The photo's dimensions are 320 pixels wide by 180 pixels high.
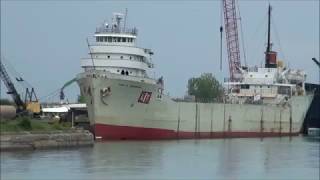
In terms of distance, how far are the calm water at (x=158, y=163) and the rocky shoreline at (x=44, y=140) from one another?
109 cm

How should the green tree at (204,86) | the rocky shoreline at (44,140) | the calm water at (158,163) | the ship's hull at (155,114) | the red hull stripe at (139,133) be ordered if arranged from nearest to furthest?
the calm water at (158,163) < the rocky shoreline at (44,140) < the red hull stripe at (139,133) < the ship's hull at (155,114) < the green tree at (204,86)

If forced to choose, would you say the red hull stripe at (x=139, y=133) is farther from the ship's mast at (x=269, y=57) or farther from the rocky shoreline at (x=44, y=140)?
the ship's mast at (x=269, y=57)

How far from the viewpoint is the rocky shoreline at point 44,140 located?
44.4 m

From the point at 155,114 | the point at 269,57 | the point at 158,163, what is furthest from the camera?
the point at 269,57

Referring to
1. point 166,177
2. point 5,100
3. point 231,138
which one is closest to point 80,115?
point 5,100

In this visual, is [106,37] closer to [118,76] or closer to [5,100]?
[118,76]

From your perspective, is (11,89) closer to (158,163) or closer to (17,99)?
(17,99)

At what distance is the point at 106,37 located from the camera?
212ft

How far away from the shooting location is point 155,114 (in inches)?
2517

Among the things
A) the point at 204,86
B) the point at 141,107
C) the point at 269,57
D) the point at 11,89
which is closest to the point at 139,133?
the point at 141,107

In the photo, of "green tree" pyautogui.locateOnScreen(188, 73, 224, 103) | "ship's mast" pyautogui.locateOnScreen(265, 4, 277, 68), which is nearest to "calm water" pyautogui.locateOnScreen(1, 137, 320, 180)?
"ship's mast" pyautogui.locateOnScreen(265, 4, 277, 68)

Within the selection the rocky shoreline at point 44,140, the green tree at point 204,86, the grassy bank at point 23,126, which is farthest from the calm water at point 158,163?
the green tree at point 204,86

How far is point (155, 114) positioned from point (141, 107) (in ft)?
5.99

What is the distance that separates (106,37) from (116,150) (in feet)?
56.2
